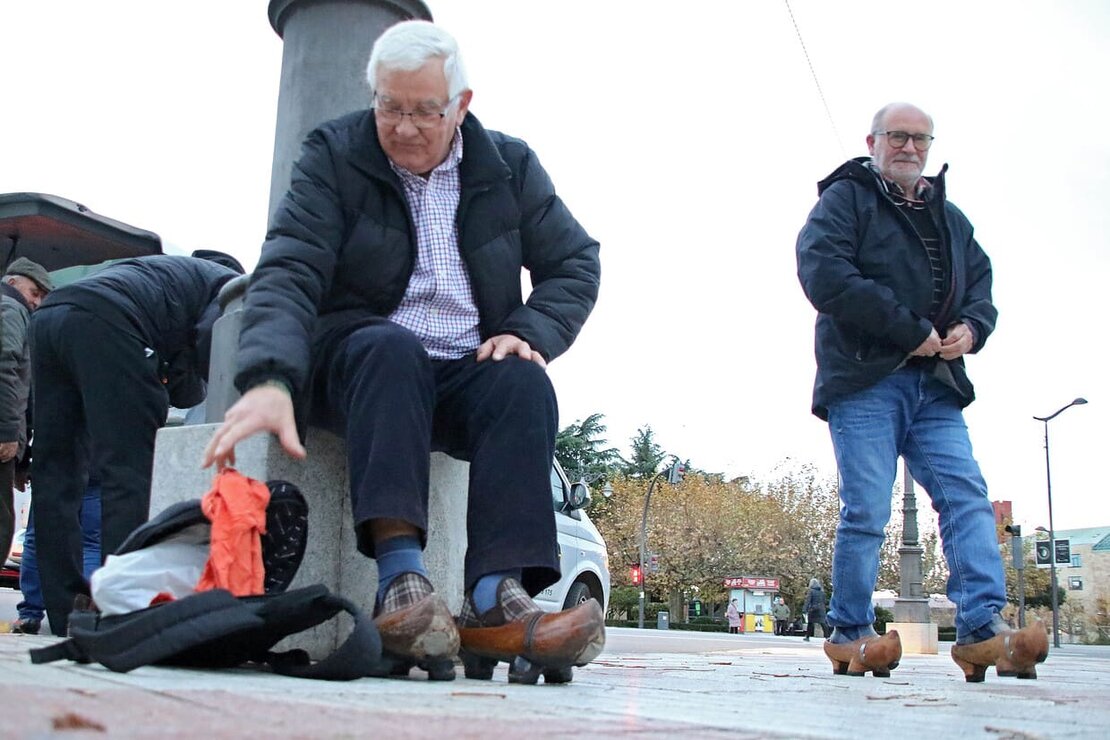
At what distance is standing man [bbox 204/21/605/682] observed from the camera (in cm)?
262

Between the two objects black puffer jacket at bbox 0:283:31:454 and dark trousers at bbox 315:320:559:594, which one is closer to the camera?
dark trousers at bbox 315:320:559:594

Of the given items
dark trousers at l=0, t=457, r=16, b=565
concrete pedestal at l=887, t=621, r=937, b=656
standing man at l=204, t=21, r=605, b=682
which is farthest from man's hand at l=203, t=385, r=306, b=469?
concrete pedestal at l=887, t=621, r=937, b=656

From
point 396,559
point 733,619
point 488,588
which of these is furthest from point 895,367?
point 733,619

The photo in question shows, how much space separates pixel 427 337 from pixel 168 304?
1842 mm

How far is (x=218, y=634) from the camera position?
2.15m

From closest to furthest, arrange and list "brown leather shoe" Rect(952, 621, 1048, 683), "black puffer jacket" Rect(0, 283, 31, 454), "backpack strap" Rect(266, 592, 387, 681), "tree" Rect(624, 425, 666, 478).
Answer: "backpack strap" Rect(266, 592, 387, 681) → "brown leather shoe" Rect(952, 621, 1048, 683) → "black puffer jacket" Rect(0, 283, 31, 454) → "tree" Rect(624, 425, 666, 478)

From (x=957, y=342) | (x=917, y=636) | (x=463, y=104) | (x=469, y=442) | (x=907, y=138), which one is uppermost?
(x=907, y=138)

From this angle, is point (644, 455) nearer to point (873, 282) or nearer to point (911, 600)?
point (911, 600)

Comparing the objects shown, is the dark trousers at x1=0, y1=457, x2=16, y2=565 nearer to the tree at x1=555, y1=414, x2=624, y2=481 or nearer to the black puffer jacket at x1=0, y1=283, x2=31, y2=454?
the black puffer jacket at x1=0, y1=283, x2=31, y2=454

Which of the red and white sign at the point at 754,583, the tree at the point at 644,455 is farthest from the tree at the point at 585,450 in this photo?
the red and white sign at the point at 754,583

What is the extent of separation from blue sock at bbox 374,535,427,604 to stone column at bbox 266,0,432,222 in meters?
1.91

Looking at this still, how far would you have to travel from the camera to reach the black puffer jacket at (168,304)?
436 cm

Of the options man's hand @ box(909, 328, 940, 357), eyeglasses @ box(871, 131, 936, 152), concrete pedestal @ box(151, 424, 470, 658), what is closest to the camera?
concrete pedestal @ box(151, 424, 470, 658)

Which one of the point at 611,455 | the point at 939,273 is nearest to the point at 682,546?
the point at 611,455
